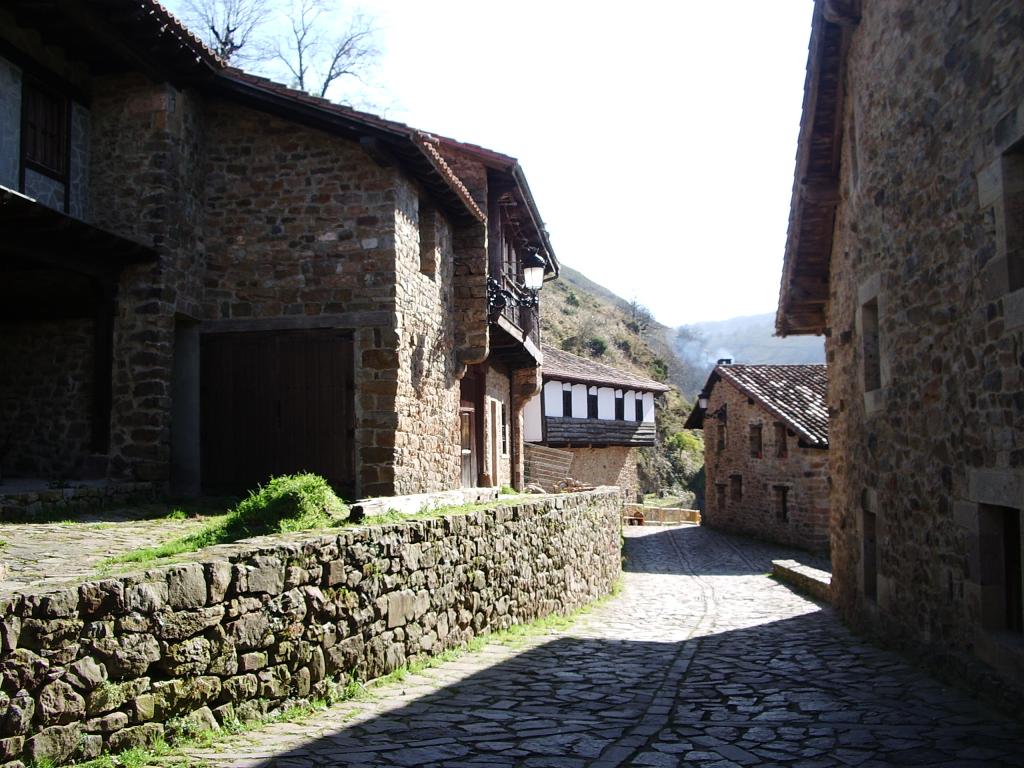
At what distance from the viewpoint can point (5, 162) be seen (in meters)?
9.32

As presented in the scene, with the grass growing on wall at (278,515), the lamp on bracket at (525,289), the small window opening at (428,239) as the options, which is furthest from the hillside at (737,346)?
the grass growing on wall at (278,515)

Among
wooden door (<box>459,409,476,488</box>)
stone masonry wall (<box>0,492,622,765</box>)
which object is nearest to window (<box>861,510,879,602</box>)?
stone masonry wall (<box>0,492,622,765</box>)

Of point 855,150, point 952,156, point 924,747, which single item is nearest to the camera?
point 924,747

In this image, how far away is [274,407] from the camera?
10852mm

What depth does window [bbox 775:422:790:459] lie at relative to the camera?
77.6ft

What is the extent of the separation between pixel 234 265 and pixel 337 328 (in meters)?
1.62

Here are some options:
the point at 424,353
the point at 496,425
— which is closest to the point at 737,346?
the point at 496,425

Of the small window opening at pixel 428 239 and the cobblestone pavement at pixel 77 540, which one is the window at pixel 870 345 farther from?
the cobblestone pavement at pixel 77 540

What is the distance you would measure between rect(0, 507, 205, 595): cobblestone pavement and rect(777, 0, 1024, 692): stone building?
5481 mm

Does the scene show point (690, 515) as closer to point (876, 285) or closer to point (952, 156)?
point (876, 285)

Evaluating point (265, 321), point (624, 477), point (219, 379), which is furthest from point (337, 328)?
point (624, 477)

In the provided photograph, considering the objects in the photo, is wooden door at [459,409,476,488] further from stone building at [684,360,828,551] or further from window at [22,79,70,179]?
stone building at [684,360,828,551]

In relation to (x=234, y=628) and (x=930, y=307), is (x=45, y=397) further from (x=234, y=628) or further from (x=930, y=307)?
(x=930, y=307)

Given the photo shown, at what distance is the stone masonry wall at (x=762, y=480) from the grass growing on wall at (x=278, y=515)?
58.4ft
